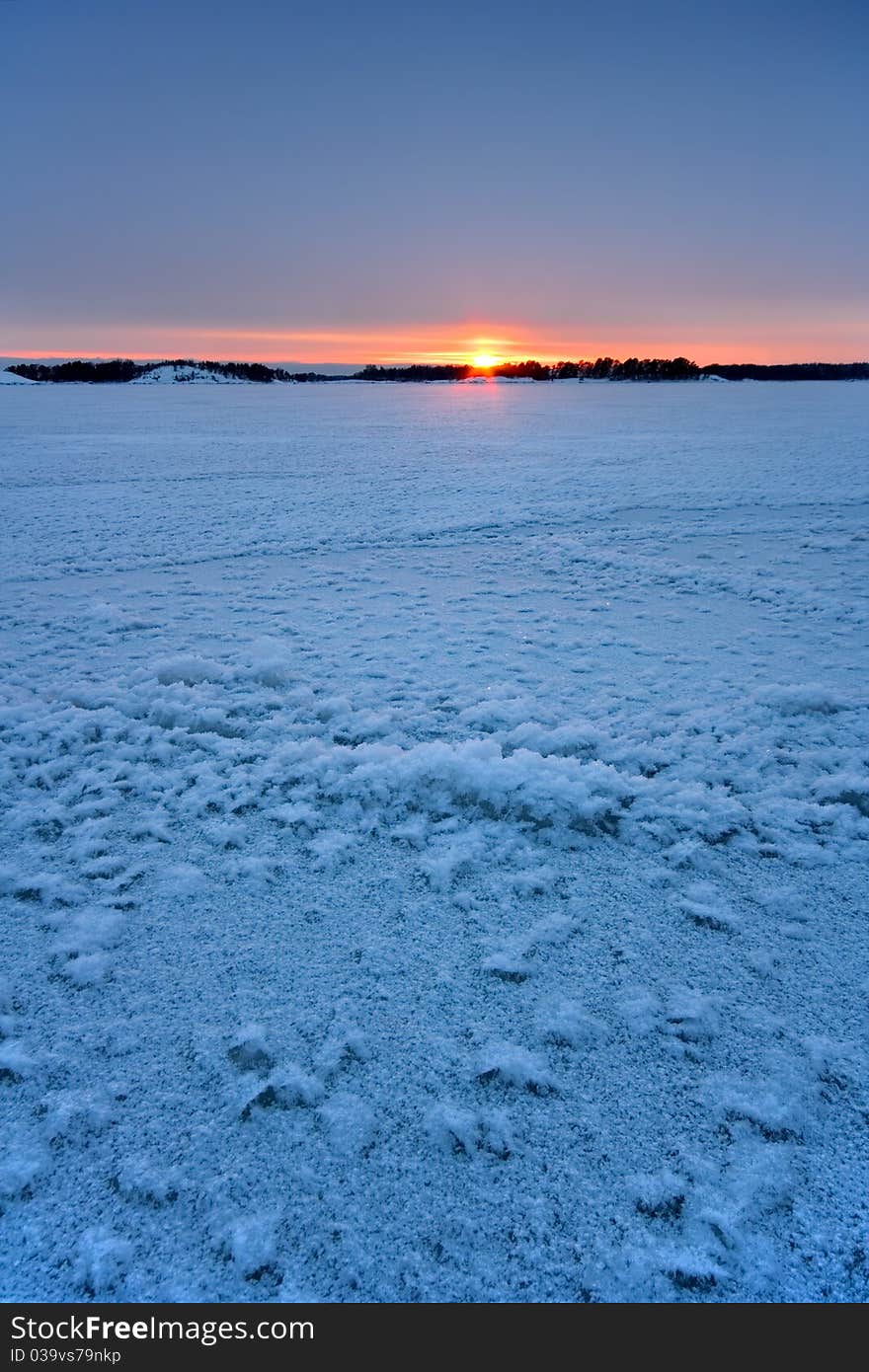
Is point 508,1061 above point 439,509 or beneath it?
beneath

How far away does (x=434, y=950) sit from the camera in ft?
7.66

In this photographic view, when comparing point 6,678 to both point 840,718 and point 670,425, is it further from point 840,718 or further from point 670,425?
point 670,425

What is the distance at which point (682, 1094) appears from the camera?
1.87 metres

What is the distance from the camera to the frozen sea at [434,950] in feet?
5.12

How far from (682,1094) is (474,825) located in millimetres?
1333

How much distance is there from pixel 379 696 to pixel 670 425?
24.6 meters

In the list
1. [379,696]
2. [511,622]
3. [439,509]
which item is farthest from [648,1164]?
[439,509]

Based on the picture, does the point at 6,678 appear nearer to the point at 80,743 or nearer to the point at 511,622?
the point at 80,743

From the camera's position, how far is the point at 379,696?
13.7 feet

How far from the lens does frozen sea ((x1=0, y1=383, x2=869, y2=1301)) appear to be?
61.4 inches

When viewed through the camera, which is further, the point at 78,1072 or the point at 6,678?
the point at 6,678

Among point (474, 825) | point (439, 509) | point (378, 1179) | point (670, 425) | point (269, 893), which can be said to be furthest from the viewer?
point (670, 425)
